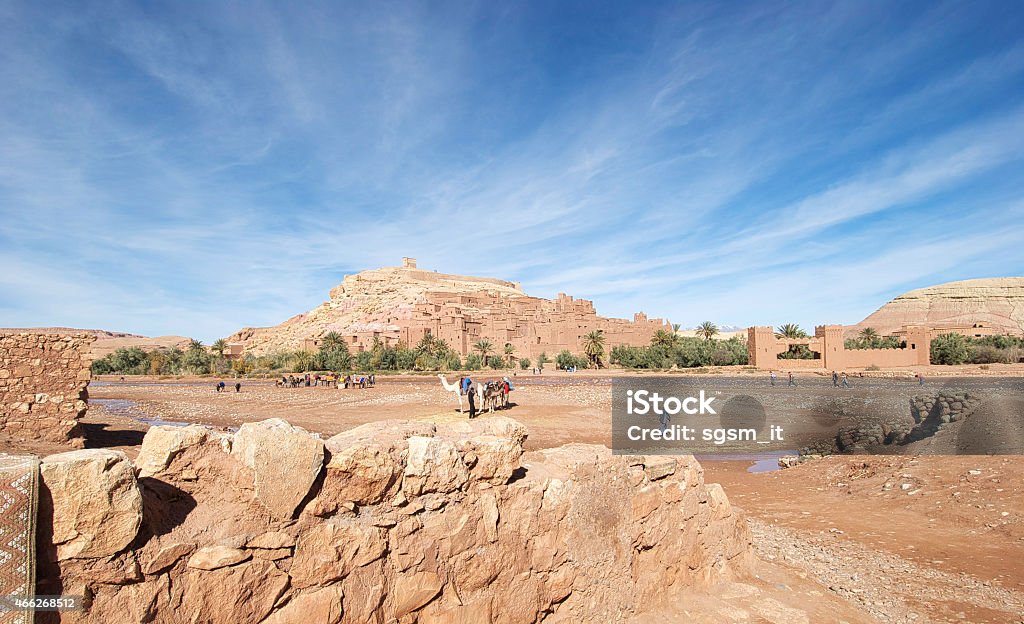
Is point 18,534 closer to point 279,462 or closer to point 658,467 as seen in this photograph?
point 279,462

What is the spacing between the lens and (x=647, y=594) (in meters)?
4.39

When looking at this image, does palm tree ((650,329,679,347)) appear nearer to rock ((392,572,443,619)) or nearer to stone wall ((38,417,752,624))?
stone wall ((38,417,752,624))

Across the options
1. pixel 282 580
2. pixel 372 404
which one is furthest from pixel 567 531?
pixel 372 404

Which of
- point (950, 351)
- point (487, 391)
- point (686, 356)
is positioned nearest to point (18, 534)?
point (487, 391)

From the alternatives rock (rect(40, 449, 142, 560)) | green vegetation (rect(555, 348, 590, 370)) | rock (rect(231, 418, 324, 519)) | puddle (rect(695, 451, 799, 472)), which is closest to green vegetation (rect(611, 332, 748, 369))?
green vegetation (rect(555, 348, 590, 370))

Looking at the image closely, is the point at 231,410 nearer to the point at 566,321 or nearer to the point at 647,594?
the point at 647,594

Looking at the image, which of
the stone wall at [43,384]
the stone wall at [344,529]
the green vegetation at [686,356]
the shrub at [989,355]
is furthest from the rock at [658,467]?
the shrub at [989,355]

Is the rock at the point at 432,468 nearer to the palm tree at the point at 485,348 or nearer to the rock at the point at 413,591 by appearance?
the rock at the point at 413,591

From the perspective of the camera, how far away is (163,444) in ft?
8.86

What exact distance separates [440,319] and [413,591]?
66.0 m

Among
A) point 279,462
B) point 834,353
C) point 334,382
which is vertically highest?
point 834,353

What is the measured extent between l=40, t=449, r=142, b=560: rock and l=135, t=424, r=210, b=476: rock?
294 mm

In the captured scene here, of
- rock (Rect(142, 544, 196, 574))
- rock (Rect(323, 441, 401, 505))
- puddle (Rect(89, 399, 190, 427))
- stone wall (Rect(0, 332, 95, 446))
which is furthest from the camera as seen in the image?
puddle (Rect(89, 399, 190, 427))

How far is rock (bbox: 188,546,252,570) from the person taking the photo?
98.8 inches
